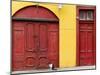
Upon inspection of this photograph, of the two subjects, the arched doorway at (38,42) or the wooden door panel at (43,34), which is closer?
the arched doorway at (38,42)

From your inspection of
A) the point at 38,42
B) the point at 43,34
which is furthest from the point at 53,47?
the point at 43,34

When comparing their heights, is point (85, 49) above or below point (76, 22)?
below

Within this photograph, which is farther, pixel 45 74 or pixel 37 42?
pixel 37 42

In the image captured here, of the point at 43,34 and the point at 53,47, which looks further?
the point at 43,34

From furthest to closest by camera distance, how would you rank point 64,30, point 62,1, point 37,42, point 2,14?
point 37,42 → point 64,30 → point 62,1 → point 2,14

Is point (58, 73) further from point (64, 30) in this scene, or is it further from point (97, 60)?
point (64, 30)

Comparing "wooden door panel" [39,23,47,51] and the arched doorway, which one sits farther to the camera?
"wooden door panel" [39,23,47,51]

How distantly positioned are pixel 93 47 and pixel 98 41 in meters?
0.05

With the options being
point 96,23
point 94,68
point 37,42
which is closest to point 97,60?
point 94,68

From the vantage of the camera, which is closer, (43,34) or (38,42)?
(38,42)

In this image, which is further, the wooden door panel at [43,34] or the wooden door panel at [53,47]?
the wooden door panel at [43,34]

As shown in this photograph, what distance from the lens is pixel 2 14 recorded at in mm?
661

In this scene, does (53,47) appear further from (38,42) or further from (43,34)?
(43,34)

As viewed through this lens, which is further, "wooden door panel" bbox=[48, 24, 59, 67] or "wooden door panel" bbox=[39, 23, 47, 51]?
"wooden door panel" bbox=[39, 23, 47, 51]
